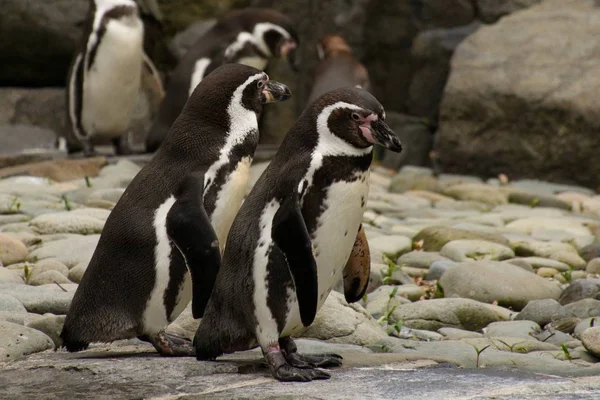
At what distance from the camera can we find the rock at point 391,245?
21.6 ft

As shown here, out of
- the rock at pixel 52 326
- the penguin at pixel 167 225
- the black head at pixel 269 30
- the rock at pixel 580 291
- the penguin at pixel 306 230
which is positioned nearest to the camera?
the penguin at pixel 306 230

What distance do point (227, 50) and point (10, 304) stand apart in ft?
17.3

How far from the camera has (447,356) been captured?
439 cm

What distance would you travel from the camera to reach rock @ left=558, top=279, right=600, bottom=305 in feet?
18.3

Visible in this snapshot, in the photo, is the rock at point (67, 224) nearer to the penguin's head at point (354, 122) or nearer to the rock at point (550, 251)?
the rock at point (550, 251)

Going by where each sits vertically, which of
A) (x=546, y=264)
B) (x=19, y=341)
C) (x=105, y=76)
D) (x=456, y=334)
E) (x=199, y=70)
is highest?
(x=199, y=70)

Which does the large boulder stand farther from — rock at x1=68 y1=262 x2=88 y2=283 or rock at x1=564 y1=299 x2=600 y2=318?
rock at x1=68 y1=262 x2=88 y2=283

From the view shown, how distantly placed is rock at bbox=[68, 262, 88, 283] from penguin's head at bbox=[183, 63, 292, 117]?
1.51 metres

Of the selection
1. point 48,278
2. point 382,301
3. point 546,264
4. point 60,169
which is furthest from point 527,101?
point 48,278

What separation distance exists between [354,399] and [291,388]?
0.26 meters

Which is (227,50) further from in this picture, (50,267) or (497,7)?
(50,267)

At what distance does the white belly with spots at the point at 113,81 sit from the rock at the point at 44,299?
4.64 metres

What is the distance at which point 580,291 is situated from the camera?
18.4ft

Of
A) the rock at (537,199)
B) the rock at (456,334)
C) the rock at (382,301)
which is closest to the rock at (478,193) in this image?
the rock at (537,199)
